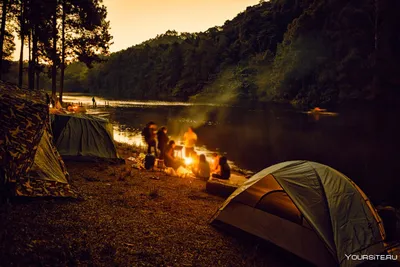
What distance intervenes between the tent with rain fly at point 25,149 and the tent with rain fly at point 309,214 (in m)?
4.45

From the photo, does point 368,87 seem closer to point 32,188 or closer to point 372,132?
point 372,132

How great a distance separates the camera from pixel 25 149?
7117 millimetres

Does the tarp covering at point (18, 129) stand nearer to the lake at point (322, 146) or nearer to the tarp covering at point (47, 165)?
the tarp covering at point (47, 165)

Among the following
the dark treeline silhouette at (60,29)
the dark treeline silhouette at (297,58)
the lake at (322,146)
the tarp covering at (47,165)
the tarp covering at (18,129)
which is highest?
the dark treeline silhouette at (297,58)

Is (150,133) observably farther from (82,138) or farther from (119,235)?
(119,235)

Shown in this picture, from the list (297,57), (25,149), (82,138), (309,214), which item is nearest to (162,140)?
(82,138)

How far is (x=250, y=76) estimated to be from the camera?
12175 centimetres

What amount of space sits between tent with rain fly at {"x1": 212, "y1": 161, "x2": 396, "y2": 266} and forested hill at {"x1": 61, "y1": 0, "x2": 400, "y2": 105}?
270 ft

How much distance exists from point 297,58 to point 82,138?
86.5 m

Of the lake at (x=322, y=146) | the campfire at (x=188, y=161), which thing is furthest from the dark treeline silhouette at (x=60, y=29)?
the campfire at (x=188, y=161)

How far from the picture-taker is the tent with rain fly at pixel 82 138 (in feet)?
45.2

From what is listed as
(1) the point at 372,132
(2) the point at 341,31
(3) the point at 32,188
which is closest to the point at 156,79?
(2) the point at 341,31

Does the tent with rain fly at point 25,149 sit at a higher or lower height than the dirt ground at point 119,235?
higher

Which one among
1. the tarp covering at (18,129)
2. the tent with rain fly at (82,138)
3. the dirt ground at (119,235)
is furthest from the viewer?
the tent with rain fly at (82,138)
